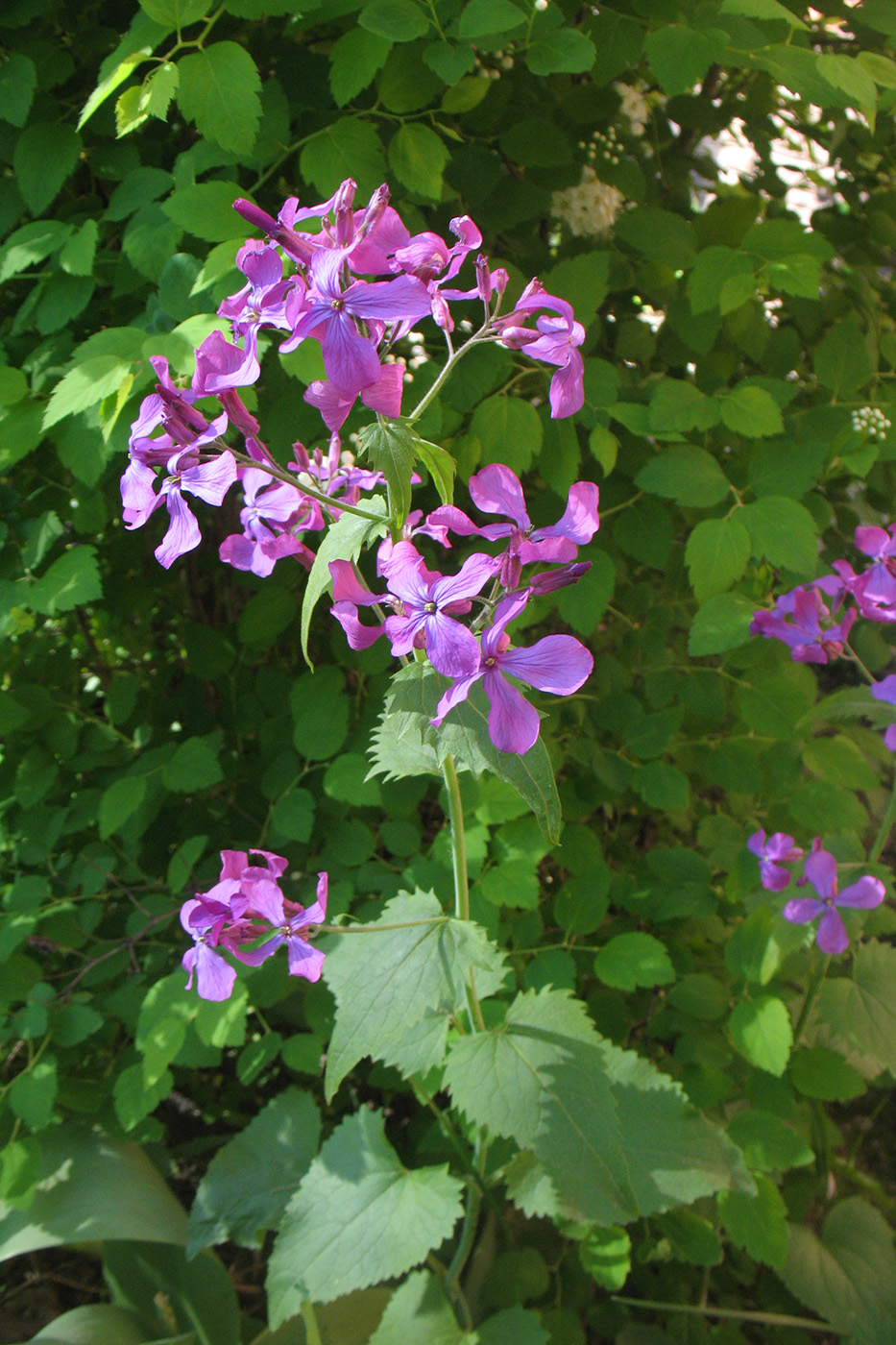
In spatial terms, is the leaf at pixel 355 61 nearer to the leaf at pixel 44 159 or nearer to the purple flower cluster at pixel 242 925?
the leaf at pixel 44 159

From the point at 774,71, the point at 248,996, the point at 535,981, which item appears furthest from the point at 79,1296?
the point at 774,71

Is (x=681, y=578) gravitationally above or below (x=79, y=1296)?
above

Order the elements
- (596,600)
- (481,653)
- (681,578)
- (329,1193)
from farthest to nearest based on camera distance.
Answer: (681,578), (596,600), (329,1193), (481,653)

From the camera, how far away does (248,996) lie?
1336 millimetres

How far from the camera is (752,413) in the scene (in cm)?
125

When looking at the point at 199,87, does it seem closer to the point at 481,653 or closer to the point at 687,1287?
the point at 481,653

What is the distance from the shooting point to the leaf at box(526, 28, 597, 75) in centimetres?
106

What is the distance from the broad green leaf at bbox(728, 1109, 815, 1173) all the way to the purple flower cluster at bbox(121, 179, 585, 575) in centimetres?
108

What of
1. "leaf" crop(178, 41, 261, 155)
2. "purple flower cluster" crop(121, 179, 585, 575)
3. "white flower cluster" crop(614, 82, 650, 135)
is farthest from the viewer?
"white flower cluster" crop(614, 82, 650, 135)

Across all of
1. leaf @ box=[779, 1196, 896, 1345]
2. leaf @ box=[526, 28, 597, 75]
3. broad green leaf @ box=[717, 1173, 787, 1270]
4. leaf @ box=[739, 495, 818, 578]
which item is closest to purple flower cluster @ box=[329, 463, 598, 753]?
leaf @ box=[739, 495, 818, 578]

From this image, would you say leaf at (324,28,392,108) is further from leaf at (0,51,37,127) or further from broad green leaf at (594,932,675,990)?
broad green leaf at (594,932,675,990)

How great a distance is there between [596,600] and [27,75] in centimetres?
102

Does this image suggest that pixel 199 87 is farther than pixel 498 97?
No

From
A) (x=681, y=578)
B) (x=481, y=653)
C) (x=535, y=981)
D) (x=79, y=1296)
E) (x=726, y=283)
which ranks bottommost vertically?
(x=79, y=1296)
